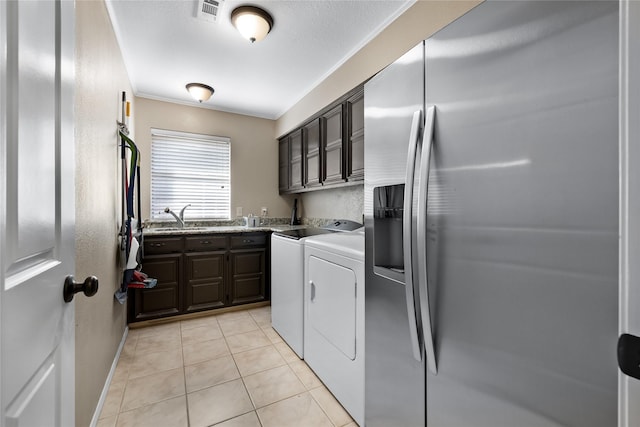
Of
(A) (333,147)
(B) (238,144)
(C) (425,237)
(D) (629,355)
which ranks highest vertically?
(B) (238,144)

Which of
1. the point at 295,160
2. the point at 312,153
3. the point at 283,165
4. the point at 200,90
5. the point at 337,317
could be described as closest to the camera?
the point at 337,317

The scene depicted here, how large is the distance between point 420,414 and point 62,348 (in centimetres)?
115

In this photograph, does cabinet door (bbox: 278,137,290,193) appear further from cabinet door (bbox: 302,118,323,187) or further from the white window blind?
the white window blind

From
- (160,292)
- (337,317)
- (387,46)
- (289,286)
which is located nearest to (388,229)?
(337,317)

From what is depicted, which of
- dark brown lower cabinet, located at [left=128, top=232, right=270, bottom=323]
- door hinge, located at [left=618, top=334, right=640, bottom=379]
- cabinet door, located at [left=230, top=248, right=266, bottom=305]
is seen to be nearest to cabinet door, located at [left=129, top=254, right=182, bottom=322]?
dark brown lower cabinet, located at [left=128, top=232, right=270, bottom=323]

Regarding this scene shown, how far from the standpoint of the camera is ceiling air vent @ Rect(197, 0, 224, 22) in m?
1.86

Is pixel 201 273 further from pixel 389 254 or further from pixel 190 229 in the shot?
pixel 389 254

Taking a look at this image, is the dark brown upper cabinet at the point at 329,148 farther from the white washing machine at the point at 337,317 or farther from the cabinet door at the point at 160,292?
the cabinet door at the point at 160,292

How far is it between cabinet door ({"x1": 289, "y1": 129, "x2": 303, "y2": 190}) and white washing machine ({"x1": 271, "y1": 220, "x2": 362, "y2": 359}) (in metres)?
1.08

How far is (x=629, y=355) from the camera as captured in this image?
46 centimetres

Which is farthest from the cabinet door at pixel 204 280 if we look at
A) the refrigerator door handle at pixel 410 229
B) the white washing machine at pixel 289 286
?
the refrigerator door handle at pixel 410 229

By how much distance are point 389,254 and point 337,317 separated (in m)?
0.65

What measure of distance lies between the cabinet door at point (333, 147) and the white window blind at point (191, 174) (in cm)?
163

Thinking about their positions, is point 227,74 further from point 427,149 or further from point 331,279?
point 427,149
